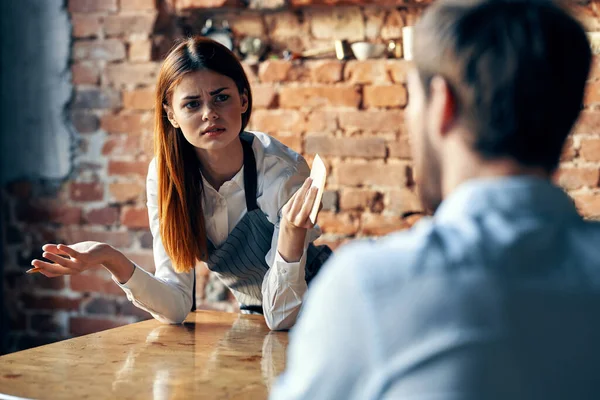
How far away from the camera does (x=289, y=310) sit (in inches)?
71.2

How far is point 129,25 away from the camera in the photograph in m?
2.96

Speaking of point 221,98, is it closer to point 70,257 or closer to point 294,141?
point 70,257

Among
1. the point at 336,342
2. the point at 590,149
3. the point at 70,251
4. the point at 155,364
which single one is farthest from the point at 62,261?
the point at 590,149

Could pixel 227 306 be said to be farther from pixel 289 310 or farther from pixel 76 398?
pixel 76 398

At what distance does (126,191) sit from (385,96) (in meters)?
1.07

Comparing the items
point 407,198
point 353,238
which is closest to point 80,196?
point 353,238

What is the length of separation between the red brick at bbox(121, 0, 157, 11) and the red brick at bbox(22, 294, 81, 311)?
1.18m

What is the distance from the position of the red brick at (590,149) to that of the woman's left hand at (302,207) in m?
1.24

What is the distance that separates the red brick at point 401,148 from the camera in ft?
8.79

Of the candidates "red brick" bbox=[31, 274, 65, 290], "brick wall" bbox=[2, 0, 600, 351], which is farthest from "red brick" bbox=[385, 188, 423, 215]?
"red brick" bbox=[31, 274, 65, 290]

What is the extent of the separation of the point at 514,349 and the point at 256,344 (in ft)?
3.35

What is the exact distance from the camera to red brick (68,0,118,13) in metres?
2.99

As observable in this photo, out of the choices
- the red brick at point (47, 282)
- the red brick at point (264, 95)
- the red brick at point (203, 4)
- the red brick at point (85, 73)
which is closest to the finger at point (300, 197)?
the red brick at point (264, 95)

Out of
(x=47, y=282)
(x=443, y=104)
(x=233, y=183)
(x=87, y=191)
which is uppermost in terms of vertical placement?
(x=443, y=104)
